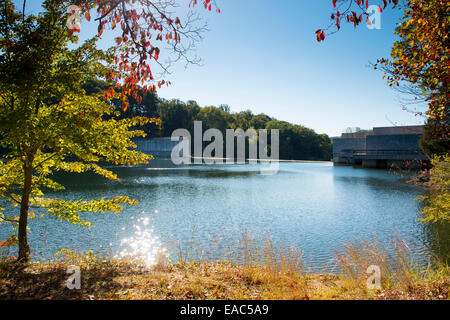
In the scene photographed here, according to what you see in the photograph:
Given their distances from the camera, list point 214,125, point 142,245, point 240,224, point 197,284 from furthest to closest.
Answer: point 214,125
point 240,224
point 142,245
point 197,284

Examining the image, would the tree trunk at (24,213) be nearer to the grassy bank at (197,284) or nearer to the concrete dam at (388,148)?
the grassy bank at (197,284)

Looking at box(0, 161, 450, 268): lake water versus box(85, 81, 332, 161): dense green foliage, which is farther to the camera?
box(85, 81, 332, 161): dense green foliage

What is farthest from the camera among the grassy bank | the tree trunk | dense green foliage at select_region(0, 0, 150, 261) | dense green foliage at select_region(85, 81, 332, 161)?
dense green foliage at select_region(85, 81, 332, 161)

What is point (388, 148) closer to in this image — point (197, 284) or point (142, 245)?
point (142, 245)

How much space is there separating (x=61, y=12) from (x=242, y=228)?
8653 mm

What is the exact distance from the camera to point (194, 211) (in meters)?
14.7

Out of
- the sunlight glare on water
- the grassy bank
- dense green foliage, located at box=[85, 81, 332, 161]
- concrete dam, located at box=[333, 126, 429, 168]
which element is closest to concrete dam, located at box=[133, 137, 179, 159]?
dense green foliage, located at box=[85, 81, 332, 161]

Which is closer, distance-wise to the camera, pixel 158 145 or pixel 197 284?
pixel 197 284

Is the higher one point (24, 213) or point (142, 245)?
point (24, 213)

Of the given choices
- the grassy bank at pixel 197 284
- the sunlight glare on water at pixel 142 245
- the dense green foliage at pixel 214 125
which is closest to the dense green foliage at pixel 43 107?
the grassy bank at pixel 197 284

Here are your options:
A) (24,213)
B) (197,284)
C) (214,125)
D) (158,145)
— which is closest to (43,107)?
(24,213)

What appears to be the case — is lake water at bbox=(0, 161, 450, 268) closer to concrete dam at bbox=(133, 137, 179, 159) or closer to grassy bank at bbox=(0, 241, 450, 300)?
grassy bank at bbox=(0, 241, 450, 300)

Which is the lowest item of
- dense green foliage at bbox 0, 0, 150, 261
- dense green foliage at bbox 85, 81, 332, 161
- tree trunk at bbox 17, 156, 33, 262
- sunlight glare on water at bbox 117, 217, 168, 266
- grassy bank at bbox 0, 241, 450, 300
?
sunlight glare on water at bbox 117, 217, 168, 266
